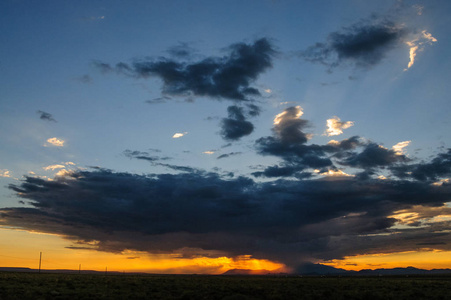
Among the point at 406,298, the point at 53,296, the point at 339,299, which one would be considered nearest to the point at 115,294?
the point at 53,296

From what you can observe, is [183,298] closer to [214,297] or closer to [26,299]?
[214,297]

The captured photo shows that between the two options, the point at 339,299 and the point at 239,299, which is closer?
the point at 239,299

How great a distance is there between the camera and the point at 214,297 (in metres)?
52.9

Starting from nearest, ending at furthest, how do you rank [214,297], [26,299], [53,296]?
[26,299] → [53,296] → [214,297]

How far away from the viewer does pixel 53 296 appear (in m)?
49.6

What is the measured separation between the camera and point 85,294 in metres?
52.1

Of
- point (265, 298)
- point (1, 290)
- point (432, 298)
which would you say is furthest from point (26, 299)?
point (432, 298)

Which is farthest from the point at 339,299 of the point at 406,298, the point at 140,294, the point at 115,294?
the point at 115,294

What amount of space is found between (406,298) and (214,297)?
95.9 feet

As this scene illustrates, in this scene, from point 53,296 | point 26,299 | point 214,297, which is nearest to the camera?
point 26,299

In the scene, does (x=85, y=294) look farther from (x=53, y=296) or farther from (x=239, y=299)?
(x=239, y=299)

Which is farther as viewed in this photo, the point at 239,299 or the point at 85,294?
the point at 85,294

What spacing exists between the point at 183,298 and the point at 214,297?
4905mm

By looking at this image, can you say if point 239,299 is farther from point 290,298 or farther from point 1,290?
point 1,290
